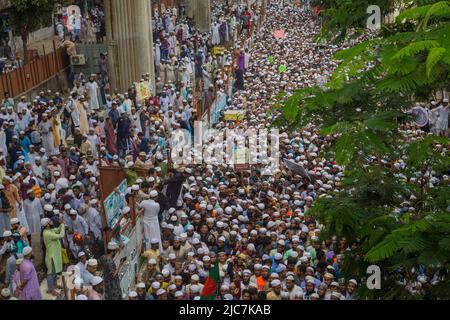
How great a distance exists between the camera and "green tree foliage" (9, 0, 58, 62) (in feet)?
73.4

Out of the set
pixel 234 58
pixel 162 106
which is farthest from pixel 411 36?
pixel 234 58

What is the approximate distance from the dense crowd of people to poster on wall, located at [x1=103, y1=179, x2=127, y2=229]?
16 centimetres

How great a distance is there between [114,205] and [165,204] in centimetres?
126

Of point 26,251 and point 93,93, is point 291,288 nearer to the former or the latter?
point 26,251

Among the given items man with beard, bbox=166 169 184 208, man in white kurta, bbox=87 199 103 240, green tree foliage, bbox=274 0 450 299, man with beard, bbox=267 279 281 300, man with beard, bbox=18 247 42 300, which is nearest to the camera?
green tree foliage, bbox=274 0 450 299

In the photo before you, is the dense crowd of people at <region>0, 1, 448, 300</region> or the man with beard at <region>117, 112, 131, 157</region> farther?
the man with beard at <region>117, 112, 131, 157</region>

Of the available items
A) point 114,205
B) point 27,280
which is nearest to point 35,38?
point 114,205

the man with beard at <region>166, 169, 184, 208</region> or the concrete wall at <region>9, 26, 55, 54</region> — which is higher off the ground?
the concrete wall at <region>9, 26, 55, 54</region>

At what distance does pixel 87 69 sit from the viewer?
83.0 ft

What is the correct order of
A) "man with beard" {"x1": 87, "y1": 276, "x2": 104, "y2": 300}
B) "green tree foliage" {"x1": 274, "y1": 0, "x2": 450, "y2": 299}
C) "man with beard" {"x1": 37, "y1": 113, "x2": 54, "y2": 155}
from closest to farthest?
"green tree foliage" {"x1": 274, "y1": 0, "x2": 450, "y2": 299} → "man with beard" {"x1": 87, "y1": 276, "x2": 104, "y2": 300} → "man with beard" {"x1": 37, "y1": 113, "x2": 54, "y2": 155}

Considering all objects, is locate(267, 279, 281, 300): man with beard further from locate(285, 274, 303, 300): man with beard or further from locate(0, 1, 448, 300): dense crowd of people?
locate(285, 274, 303, 300): man with beard

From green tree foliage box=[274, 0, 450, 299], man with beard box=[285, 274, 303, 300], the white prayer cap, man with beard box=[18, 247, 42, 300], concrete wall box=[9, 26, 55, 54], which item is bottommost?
man with beard box=[285, 274, 303, 300]

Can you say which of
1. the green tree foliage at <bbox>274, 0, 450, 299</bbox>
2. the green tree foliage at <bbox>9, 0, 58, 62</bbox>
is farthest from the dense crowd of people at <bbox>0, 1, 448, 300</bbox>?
the green tree foliage at <bbox>9, 0, 58, 62</bbox>

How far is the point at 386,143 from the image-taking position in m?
7.39
